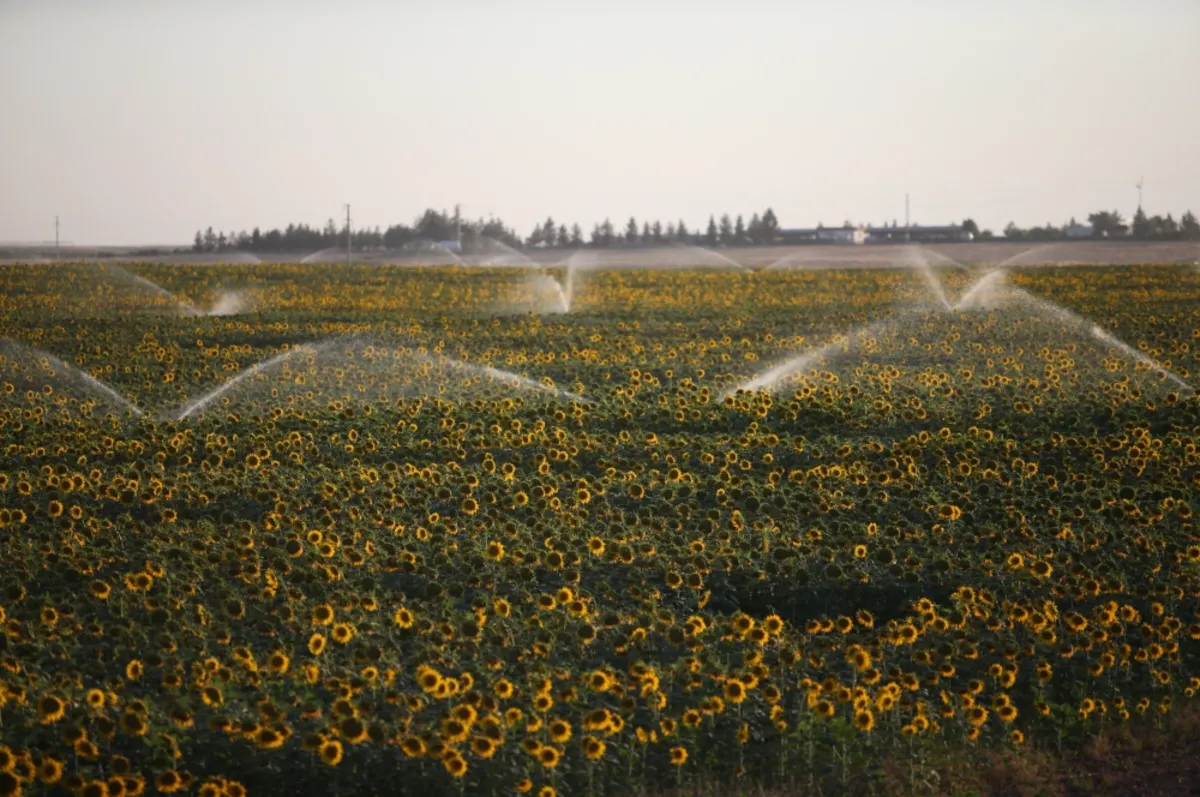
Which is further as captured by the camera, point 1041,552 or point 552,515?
point 552,515

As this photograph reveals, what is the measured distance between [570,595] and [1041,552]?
13.5 ft

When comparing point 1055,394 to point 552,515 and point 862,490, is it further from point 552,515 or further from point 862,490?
point 552,515

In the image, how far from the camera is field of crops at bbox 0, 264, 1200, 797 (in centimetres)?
735

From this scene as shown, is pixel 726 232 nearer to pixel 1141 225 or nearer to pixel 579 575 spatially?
pixel 1141 225

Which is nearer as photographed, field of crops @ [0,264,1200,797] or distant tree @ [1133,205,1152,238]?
field of crops @ [0,264,1200,797]

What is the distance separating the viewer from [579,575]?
33.0 feet

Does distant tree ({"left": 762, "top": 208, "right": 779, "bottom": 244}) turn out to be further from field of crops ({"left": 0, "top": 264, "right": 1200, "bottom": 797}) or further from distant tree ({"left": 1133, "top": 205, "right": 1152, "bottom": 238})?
field of crops ({"left": 0, "top": 264, "right": 1200, "bottom": 797})

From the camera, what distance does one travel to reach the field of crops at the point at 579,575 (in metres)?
7.35

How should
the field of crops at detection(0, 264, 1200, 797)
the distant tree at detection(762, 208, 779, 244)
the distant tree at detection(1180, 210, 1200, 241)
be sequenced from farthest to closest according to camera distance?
the distant tree at detection(762, 208, 779, 244) → the distant tree at detection(1180, 210, 1200, 241) → the field of crops at detection(0, 264, 1200, 797)

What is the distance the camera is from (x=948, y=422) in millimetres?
16031

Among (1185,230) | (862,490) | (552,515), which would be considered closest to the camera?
(552,515)

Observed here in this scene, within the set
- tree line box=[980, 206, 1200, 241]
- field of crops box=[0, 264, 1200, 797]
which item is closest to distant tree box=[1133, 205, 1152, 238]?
tree line box=[980, 206, 1200, 241]

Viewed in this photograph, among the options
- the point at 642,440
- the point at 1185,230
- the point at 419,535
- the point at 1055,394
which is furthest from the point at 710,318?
the point at 1185,230

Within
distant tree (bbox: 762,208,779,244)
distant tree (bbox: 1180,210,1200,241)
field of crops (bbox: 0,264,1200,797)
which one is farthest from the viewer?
distant tree (bbox: 762,208,779,244)
